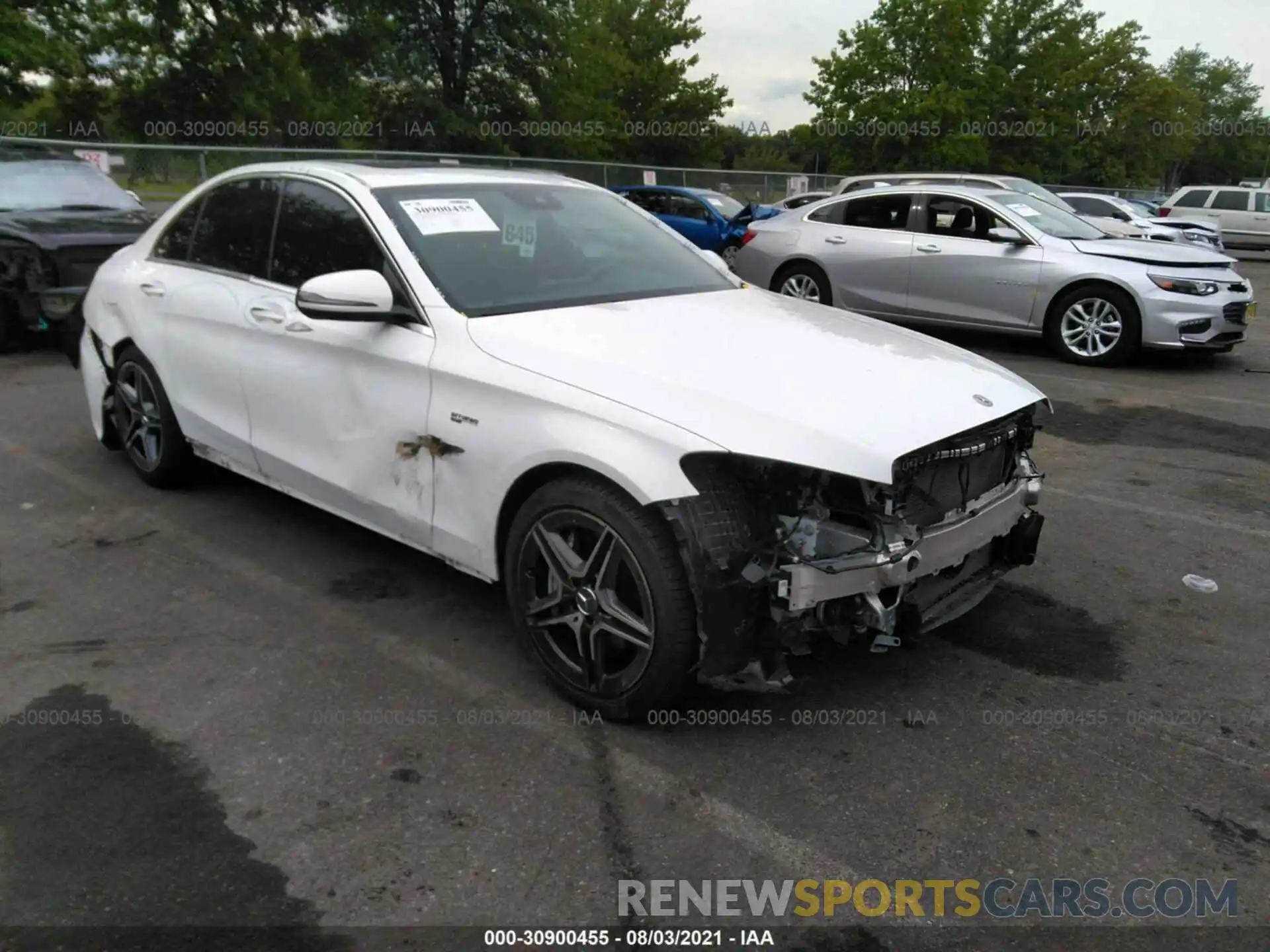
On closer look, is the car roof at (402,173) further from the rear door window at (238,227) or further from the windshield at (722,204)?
the windshield at (722,204)

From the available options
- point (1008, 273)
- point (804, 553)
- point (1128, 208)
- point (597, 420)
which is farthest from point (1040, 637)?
point (1128, 208)

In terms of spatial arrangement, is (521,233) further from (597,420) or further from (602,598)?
(602,598)

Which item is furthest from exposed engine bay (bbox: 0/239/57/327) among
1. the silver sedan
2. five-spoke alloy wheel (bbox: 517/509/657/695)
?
five-spoke alloy wheel (bbox: 517/509/657/695)

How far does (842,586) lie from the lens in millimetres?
2809

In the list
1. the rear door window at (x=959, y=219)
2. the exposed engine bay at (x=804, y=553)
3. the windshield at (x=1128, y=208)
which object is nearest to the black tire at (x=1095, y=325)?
the rear door window at (x=959, y=219)

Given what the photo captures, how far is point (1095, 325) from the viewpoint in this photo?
29.9 feet

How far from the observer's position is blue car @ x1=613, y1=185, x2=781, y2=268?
55.4 ft

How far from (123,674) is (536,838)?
5.68 ft

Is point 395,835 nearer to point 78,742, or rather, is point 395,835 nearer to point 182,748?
point 182,748

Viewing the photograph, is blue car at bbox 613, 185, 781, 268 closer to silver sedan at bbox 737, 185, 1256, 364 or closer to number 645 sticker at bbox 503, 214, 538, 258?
silver sedan at bbox 737, 185, 1256, 364

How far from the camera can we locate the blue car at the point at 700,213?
1688cm

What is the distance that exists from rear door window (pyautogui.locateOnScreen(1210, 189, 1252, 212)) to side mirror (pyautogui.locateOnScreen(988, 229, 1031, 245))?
20.9 meters

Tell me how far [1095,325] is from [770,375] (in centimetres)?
722

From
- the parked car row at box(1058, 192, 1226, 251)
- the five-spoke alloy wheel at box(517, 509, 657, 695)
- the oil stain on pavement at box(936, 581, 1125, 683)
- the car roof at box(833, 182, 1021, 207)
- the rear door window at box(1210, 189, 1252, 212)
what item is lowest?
the oil stain on pavement at box(936, 581, 1125, 683)
